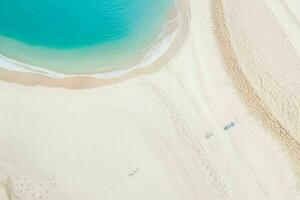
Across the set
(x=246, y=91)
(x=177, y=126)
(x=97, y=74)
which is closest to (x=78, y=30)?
(x=97, y=74)

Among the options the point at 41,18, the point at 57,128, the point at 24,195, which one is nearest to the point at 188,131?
the point at 57,128

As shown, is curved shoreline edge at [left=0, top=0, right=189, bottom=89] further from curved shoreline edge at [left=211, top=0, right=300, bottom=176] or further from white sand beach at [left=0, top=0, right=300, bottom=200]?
curved shoreline edge at [left=211, top=0, right=300, bottom=176]

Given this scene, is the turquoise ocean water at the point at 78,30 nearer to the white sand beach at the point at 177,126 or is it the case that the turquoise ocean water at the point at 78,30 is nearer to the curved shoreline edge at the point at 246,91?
the white sand beach at the point at 177,126

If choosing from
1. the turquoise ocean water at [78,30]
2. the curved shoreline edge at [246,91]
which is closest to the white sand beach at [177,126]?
the curved shoreline edge at [246,91]

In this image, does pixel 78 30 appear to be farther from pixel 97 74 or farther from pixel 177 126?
pixel 177 126

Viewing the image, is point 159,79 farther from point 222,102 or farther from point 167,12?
point 167,12

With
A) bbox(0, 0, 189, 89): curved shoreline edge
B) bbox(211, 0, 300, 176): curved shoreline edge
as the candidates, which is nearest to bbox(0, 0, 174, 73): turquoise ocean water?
bbox(0, 0, 189, 89): curved shoreline edge
